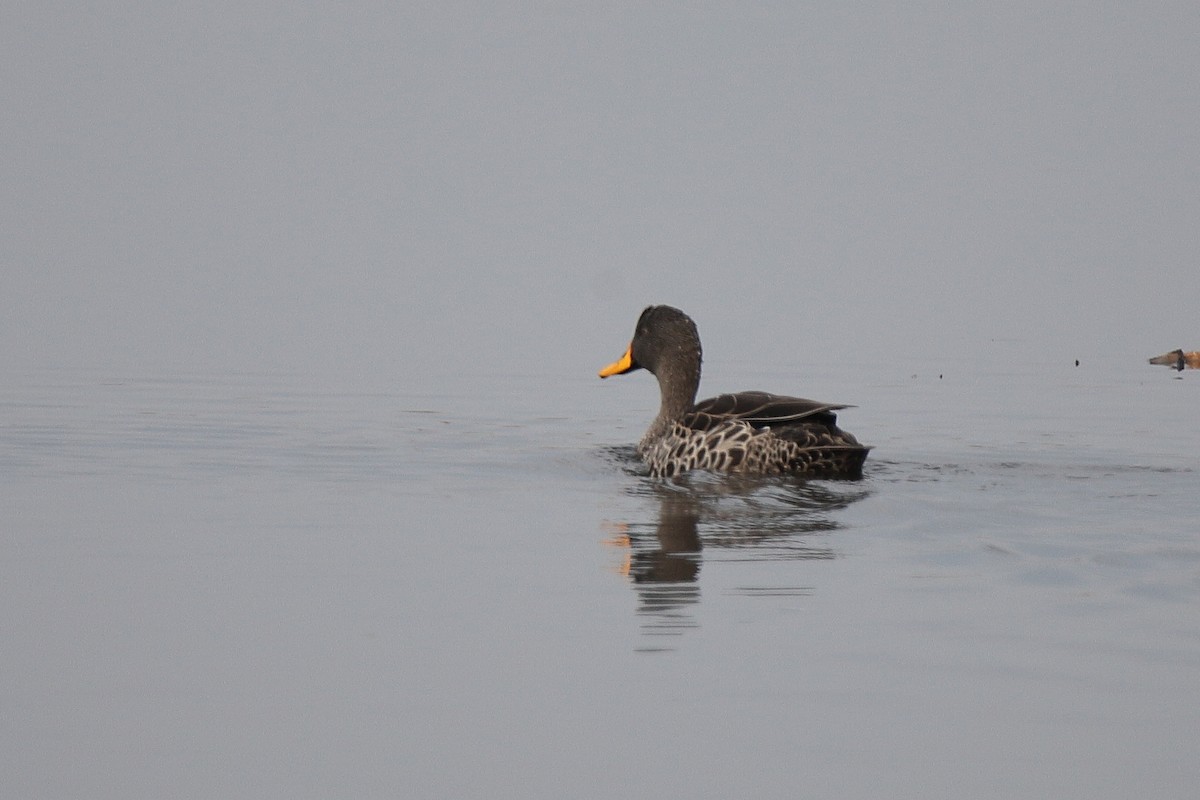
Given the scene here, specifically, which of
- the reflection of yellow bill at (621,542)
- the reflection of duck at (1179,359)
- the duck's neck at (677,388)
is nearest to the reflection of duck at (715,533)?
the reflection of yellow bill at (621,542)

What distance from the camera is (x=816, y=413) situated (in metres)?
11.2

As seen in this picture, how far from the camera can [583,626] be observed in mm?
6387

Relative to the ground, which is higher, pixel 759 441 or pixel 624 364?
pixel 624 364

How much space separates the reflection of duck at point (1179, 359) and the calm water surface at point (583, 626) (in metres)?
13.4

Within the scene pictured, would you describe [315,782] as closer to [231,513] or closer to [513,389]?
[231,513]

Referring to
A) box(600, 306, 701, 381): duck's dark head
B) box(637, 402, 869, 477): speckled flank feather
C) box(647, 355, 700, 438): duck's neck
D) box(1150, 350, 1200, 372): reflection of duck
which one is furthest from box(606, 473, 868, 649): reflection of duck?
box(1150, 350, 1200, 372): reflection of duck

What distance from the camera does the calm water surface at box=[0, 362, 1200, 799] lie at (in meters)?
4.80

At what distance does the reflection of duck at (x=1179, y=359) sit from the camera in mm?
25013

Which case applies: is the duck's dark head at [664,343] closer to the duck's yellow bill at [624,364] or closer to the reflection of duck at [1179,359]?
the duck's yellow bill at [624,364]

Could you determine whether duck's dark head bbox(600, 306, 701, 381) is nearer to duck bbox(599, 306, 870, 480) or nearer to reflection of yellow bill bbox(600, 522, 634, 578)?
duck bbox(599, 306, 870, 480)

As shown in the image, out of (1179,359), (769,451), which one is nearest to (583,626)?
(769,451)

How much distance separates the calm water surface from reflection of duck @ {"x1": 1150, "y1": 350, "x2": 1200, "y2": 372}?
13.4 m

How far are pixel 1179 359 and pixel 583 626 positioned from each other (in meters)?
20.9

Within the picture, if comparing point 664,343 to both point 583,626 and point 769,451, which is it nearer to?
point 769,451
